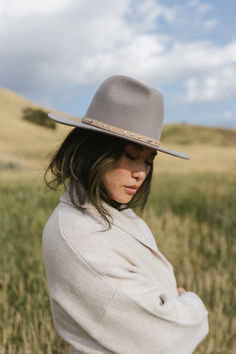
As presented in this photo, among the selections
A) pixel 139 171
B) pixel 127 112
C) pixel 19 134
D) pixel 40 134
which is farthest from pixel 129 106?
pixel 40 134

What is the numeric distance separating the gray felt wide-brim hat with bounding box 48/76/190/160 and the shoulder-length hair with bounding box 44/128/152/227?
0.05 meters

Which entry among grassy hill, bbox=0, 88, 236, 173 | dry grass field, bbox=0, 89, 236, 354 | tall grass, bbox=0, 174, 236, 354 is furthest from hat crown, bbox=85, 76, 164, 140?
grassy hill, bbox=0, 88, 236, 173

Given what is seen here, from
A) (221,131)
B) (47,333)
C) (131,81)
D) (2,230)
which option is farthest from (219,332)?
(221,131)

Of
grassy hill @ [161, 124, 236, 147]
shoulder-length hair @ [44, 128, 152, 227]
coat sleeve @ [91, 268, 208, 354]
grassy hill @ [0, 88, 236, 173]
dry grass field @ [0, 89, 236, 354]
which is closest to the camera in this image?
coat sleeve @ [91, 268, 208, 354]

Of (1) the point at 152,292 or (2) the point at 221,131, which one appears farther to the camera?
(2) the point at 221,131

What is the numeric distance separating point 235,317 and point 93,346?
5.92 feet

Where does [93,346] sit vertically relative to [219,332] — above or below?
above

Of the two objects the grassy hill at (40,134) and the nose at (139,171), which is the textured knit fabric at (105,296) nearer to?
the nose at (139,171)

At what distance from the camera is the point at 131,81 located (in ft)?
4.23

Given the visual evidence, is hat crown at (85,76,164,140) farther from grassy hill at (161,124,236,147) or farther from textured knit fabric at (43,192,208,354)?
grassy hill at (161,124,236,147)

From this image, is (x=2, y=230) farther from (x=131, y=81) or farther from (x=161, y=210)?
(x=131, y=81)

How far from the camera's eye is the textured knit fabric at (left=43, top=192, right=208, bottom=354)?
1.00 meters

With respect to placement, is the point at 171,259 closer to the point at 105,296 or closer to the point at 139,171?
the point at 139,171

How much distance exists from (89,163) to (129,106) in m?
0.25
